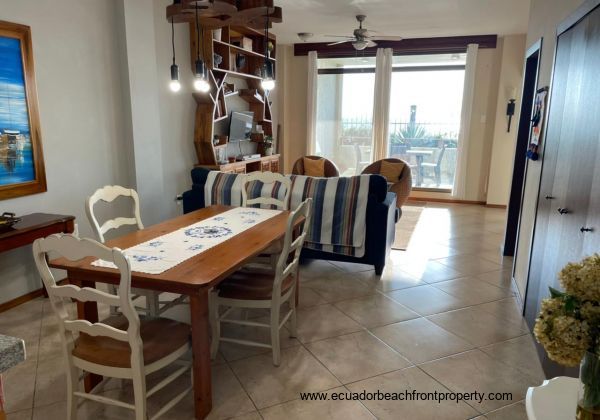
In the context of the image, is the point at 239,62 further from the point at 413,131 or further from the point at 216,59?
the point at 413,131

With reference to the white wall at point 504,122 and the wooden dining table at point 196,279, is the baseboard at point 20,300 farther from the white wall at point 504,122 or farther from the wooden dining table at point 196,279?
the white wall at point 504,122

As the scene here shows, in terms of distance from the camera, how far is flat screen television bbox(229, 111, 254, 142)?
19.5 ft

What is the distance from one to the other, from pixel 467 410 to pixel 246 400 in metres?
1.12

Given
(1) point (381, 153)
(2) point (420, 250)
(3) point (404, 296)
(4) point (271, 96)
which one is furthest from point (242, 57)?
(3) point (404, 296)

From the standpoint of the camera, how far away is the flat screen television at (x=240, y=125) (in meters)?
5.94

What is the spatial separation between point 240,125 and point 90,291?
4849 mm

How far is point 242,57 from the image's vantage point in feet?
20.6

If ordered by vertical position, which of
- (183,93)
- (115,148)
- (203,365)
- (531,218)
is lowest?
(203,365)

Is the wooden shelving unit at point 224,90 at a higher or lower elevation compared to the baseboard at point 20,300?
higher

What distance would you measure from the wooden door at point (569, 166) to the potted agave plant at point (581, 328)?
1.11m

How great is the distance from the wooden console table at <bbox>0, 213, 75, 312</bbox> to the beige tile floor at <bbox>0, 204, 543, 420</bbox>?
0.11m

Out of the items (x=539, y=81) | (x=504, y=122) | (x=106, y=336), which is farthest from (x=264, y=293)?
(x=504, y=122)

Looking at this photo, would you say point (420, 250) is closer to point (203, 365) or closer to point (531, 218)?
point (531, 218)

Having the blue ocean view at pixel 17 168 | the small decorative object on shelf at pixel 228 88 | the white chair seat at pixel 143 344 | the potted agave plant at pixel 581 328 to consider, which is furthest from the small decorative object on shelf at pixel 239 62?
the potted agave plant at pixel 581 328
